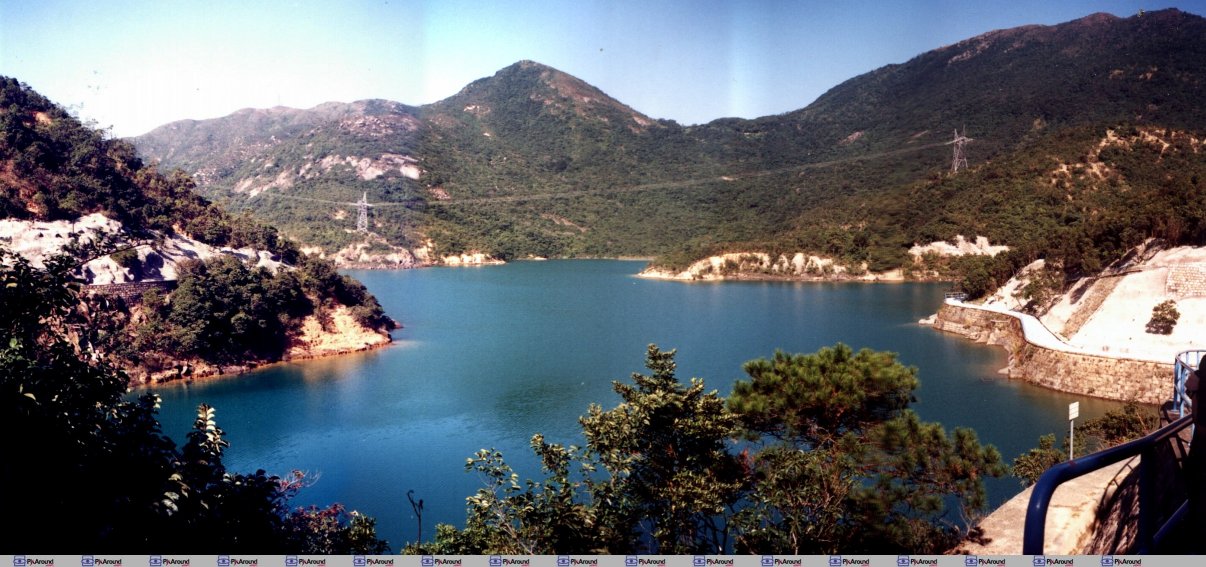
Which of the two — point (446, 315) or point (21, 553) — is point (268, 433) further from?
point (446, 315)

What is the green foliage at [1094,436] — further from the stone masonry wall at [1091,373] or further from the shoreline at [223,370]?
the shoreline at [223,370]

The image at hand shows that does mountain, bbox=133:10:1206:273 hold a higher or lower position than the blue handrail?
higher

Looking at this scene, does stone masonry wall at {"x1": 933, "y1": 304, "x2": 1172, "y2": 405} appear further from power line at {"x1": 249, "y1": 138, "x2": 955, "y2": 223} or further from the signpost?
A: power line at {"x1": 249, "y1": 138, "x2": 955, "y2": 223}

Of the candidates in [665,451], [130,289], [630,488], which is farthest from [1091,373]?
[130,289]

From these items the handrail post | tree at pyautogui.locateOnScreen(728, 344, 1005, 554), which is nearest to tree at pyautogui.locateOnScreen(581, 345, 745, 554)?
tree at pyautogui.locateOnScreen(728, 344, 1005, 554)

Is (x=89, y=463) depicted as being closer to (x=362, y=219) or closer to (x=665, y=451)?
(x=665, y=451)

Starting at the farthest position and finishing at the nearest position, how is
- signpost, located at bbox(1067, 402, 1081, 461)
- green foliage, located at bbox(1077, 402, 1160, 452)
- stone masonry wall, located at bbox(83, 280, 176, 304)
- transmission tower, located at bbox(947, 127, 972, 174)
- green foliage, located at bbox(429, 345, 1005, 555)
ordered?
transmission tower, located at bbox(947, 127, 972, 174)
stone masonry wall, located at bbox(83, 280, 176, 304)
green foliage, located at bbox(1077, 402, 1160, 452)
signpost, located at bbox(1067, 402, 1081, 461)
green foliage, located at bbox(429, 345, 1005, 555)

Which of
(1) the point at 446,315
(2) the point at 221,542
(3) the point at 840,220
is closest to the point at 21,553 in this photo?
(2) the point at 221,542
